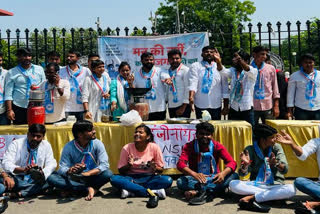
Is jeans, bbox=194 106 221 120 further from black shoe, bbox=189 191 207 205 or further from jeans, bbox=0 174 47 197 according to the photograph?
jeans, bbox=0 174 47 197

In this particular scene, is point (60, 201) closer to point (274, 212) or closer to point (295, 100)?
point (274, 212)

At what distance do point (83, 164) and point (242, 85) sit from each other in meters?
2.74

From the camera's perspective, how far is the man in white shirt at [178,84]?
584 cm

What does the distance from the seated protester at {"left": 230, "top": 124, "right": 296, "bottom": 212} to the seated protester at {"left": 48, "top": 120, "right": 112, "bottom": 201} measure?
1.68m

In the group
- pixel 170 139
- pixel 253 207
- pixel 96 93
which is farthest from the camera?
pixel 96 93

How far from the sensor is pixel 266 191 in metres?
4.04

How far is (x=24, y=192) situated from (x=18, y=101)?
1.80 meters

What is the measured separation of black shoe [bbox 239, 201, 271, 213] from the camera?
3.85 metres

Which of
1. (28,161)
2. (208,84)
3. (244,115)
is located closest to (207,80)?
(208,84)

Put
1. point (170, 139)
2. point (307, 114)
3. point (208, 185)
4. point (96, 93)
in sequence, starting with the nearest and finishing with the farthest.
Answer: point (208, 185) < point (170, 139) < point (307, 114) < point (96, 93)

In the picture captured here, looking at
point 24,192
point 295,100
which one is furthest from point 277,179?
point 24,192

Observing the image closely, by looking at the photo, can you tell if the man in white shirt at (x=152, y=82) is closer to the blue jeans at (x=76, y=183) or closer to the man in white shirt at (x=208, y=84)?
the man in white shirt at (x=208, y=84)

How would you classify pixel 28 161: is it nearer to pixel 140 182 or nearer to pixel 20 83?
pixel 140 182

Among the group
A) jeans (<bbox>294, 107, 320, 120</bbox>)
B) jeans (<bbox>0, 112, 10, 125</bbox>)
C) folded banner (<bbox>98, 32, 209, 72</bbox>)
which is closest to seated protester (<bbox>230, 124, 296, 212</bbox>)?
jeans (<bbox>294, 107, 320, 120</bbox>)
